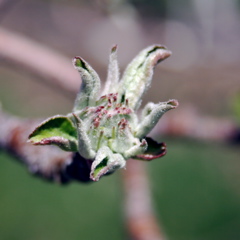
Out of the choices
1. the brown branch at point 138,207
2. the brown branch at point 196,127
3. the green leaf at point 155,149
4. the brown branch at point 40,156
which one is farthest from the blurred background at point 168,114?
the green leaf at point 155,149

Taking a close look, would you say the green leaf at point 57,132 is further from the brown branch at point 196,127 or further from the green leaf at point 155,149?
the brown branch at point 196,127

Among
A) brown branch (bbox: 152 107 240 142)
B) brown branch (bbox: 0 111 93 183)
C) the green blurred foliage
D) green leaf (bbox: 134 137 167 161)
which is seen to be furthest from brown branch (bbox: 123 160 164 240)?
the green blurred foliage

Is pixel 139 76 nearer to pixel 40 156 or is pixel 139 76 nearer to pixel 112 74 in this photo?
pixel 112 74

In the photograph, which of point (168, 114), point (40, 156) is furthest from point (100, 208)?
point (40, 156)

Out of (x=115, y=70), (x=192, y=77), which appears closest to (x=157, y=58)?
(x=115, y=70)

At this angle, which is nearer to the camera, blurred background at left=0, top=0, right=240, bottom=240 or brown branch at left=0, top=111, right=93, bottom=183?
brown branch at left=0, top=111, right=93, bottom=183

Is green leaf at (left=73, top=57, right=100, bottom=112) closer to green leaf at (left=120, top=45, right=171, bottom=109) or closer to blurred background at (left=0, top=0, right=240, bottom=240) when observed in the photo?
green leaf at (left=120, top=45, right=171, bottom=109)

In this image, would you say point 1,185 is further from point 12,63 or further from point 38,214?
point 12,63
